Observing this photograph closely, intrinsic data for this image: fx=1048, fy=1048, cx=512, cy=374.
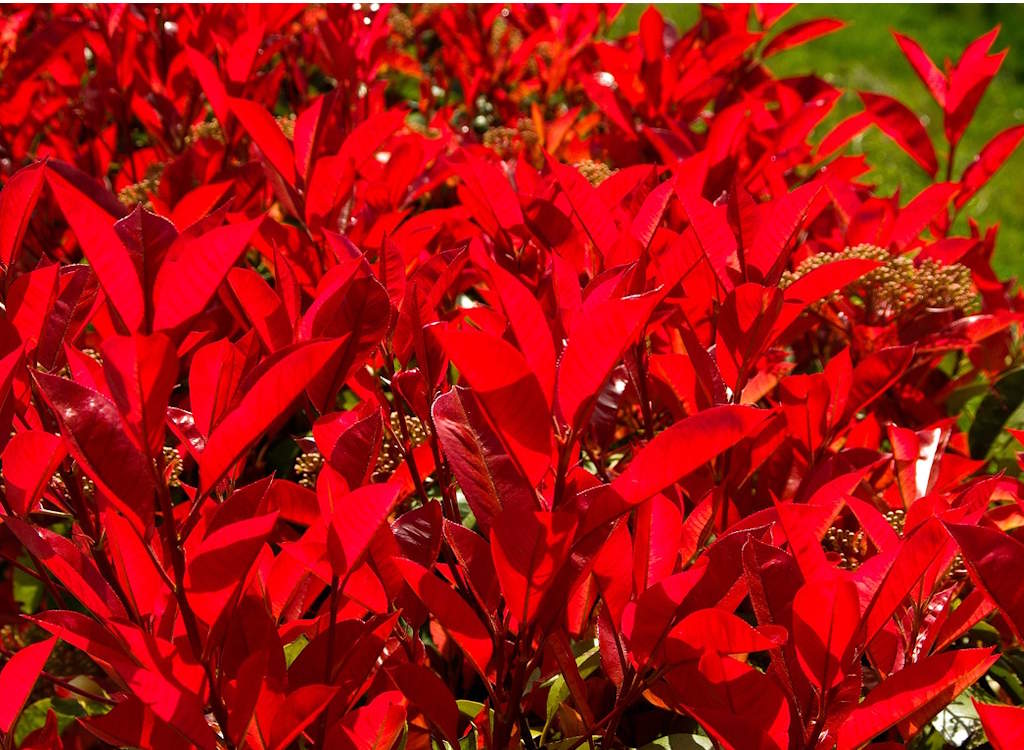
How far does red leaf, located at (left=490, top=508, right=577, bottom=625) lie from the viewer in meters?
0.98

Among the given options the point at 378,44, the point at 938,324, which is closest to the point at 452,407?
the point at 938,324

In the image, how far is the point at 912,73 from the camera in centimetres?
816

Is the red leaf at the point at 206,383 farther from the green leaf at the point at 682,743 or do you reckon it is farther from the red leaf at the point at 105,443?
the green leaf at the point at 682,743

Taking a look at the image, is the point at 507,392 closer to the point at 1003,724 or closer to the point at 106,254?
the point at 106,254

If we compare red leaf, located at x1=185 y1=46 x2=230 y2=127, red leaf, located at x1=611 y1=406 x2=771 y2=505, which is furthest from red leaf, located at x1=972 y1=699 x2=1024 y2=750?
red leaf, located at x1=185 y1=46 x2=230 y2=127

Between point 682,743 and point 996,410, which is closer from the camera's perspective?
point 682,743

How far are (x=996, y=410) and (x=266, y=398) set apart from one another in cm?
147

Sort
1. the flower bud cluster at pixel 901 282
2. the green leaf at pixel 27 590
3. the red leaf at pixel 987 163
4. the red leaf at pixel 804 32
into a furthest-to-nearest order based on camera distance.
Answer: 1. the red leaf at pixel 804 32
2. the red leaf at pixel 987 163
3. the green leaf at pixel 27 590
4. the flower bud cluster at pixel 901 282

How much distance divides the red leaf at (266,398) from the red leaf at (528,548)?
0.75 feet

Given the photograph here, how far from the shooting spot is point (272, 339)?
131 centimetres

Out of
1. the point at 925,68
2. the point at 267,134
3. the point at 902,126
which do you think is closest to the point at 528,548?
the point at 267,134

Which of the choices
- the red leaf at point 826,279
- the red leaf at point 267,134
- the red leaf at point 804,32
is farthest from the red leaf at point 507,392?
the red leaf at point 804,32

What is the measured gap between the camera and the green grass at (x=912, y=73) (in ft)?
20.6

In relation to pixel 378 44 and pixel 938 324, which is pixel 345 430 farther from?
pixel 378 44
